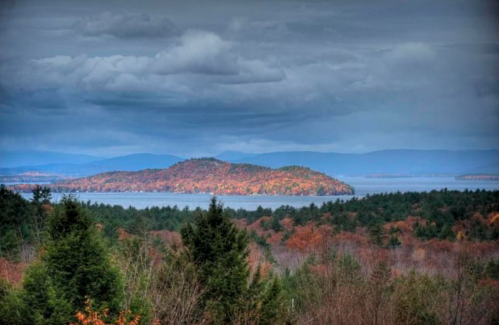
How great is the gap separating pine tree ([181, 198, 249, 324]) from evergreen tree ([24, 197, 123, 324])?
4.91m

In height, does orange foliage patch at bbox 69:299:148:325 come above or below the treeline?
below

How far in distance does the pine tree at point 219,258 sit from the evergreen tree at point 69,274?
4.91 meters

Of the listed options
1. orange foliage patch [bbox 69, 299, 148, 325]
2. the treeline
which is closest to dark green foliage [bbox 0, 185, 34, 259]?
the treeline

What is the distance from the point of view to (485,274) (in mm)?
35344

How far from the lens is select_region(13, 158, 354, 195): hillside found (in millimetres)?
169375

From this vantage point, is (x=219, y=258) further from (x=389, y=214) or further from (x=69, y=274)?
(x=389, y=214)

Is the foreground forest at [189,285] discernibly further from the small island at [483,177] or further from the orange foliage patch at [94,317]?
the small island at [483,177]

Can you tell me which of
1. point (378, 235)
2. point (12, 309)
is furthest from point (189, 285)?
point (378, 235)

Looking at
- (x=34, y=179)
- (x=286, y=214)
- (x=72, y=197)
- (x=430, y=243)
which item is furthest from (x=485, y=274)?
(x=34, y=179)

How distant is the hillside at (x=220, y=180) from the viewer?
556 feet

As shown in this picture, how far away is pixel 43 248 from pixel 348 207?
6689 centimetres

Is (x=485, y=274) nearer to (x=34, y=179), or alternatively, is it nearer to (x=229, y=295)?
(x=229, y=295)

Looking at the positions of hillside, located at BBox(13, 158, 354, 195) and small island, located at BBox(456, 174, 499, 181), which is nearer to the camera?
small island, located at BBox(456, 174, 499, 181)

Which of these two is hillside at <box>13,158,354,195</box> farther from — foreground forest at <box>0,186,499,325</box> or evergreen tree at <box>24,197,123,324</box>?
evergreen tree at <box>24,197,123,324</box>
